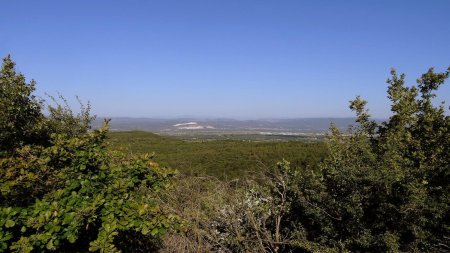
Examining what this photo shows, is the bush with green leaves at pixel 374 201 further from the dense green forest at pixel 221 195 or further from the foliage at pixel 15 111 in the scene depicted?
the foliage at pixel 15 111

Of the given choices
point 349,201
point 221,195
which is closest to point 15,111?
point 221,195

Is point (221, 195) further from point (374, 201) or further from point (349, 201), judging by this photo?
point (374, 201)

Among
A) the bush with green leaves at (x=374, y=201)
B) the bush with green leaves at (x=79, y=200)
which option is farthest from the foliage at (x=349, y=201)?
the bush with green leaves at (x=79, y=200)

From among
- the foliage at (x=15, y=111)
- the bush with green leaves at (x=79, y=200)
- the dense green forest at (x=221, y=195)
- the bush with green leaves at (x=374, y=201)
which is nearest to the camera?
A: the bush with green leaves at (x=79, y=200)

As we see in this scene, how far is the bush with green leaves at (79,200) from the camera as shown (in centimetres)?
459

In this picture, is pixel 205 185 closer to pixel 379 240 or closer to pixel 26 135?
pixel 379 240

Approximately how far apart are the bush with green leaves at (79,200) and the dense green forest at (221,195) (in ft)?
0.07

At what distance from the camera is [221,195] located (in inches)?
429

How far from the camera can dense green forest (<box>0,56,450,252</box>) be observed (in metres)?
5.18

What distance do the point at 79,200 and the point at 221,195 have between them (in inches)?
243

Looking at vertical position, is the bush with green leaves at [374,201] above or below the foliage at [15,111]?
below

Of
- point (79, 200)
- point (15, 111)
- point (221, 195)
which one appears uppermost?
point (15, 111)

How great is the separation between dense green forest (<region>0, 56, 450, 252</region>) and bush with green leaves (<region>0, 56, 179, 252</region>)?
0.07 ft

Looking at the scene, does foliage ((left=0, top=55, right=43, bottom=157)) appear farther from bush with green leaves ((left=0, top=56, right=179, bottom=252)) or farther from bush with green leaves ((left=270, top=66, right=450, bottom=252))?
bush with green leaves ((left=270, top=66, right=450, bottom=252))
